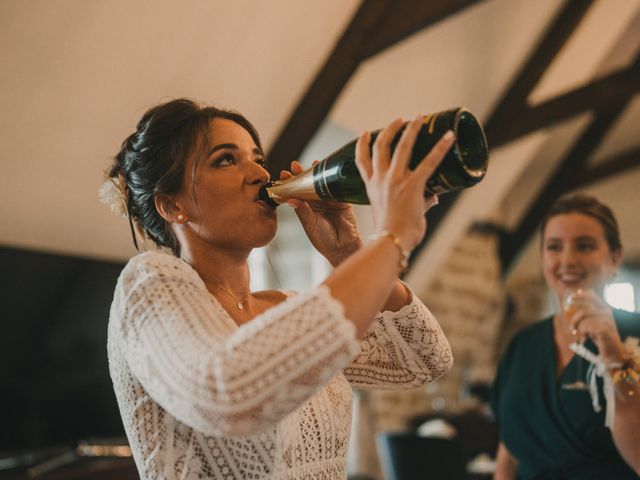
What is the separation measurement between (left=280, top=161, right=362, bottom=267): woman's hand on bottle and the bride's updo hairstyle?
15 cm

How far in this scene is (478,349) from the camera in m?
6.05

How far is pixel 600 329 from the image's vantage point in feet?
4.78

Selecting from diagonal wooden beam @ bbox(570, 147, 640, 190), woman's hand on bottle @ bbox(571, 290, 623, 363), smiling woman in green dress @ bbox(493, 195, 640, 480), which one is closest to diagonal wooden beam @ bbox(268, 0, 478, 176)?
smiling woman in green dress @ bbox(493, 195, 640, 480)

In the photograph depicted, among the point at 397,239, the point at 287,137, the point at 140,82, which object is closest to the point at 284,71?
the point at 287,137

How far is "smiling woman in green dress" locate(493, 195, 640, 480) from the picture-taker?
1.46 meters

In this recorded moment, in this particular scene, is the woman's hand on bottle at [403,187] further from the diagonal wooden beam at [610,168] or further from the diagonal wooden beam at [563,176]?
the diagonal wooden beam at [610,168]

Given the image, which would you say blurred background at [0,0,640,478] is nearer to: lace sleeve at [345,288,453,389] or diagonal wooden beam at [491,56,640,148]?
diagonal wooden beam at [491,56,640,148]

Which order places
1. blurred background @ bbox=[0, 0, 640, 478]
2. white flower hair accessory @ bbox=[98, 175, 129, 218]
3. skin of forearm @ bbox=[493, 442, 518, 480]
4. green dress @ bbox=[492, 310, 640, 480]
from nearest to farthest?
white flower hair accessory @ bbox=[98, 175, 129, 218]
green dress @ bbox=[492, 310, 640, 480]
skin of forearm @ bbox=[493, 442, 518, 480]
blurred background @ bbox=[0, 0, 640, 478]

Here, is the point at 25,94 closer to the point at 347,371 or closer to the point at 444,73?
the point at 347,371

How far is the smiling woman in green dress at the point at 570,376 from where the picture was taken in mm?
1460

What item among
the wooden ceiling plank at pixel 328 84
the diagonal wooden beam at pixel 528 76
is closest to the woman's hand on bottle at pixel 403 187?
the wooden ceiling plank at pixel 328 84

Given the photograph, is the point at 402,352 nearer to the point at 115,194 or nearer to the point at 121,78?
the point at 115,194

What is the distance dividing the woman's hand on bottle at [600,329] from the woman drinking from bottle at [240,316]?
0.43 metres

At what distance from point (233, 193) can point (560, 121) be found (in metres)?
3.94
